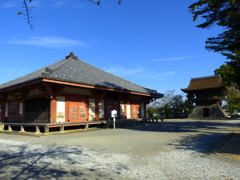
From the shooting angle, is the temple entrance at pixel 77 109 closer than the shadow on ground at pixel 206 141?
No

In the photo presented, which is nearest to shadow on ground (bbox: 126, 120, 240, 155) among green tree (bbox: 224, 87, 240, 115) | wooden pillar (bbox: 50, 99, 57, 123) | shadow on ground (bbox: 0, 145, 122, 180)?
shadow on ground (bbox: 0, 145, 122, 180)

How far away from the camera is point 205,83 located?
34.9m

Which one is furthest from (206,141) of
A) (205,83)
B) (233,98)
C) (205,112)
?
(205,112)

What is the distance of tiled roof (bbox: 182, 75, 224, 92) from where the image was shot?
3300 cm

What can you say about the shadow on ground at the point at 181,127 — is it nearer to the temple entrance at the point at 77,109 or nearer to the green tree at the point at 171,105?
the temple entrance at the point at 77,109

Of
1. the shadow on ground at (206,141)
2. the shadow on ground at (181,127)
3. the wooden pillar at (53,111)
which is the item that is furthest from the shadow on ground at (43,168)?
the shadow on ground at (181,127)

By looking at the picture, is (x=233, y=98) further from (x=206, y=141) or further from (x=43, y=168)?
(x=43, y=168)

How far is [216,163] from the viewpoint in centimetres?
476

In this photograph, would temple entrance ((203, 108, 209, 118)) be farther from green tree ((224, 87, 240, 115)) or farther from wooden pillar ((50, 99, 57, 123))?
wooden pillar ((50, 99, 57, 123))

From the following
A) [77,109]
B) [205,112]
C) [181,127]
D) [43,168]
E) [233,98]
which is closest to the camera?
[43,168]

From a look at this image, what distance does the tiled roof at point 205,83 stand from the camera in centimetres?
3300

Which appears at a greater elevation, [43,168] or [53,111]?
[53,111]

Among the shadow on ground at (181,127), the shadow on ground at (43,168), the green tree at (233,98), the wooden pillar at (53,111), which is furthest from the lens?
the green tree at (233,98)

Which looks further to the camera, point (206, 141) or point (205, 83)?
point (205, 83)
